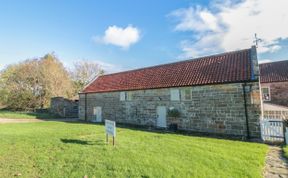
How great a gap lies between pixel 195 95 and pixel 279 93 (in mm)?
17591

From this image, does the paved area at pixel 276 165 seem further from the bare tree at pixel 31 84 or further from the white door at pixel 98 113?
the bare tree at pixel 31 84

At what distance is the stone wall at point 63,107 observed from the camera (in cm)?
3120

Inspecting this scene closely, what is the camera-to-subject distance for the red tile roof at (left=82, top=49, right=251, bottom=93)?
15.4 metres

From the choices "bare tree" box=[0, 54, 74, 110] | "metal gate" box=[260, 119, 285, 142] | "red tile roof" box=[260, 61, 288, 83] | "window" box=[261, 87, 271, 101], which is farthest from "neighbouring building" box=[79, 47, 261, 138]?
"window" box=[261, 87, 271, 101]

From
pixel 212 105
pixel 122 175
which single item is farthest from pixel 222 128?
pixel 122 175

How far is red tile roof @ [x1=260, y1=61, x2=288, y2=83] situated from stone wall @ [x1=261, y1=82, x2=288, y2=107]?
0.57 m

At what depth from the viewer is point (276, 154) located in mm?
9289

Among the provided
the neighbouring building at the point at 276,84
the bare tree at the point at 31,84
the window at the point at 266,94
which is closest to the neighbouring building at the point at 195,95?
the bare tree at the point at 31,84

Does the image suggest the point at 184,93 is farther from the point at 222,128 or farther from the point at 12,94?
the point at 12,94

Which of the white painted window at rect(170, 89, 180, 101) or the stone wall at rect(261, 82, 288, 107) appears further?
the stone wall at rect(261, 82, 288, 107)

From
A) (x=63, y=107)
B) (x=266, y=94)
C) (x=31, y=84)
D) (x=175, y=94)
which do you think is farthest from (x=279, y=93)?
(x=31, y=84)

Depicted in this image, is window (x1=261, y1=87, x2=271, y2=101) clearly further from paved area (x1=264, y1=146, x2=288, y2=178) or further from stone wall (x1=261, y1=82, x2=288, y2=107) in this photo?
paved area (x1=264, y1=146, x2=288, y2=178)

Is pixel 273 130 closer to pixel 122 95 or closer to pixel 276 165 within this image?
pixel 276 165

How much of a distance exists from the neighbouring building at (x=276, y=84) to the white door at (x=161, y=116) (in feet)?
57.7
